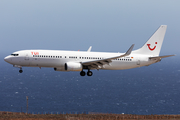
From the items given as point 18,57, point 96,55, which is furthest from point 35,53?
point 96,55

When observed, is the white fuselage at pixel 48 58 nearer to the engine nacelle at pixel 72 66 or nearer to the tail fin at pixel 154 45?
the engine nacelle at pixel 72 66

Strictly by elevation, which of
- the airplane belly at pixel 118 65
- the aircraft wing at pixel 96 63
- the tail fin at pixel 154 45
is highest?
the tail fin at pixel 154 45

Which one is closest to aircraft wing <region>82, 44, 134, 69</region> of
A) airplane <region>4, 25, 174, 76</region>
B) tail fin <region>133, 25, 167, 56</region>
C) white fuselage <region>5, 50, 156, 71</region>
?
airplane <region>4, 25, 174, 76</region>

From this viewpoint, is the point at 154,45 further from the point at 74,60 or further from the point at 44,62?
the point at 44,62

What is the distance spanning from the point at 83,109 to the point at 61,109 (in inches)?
608

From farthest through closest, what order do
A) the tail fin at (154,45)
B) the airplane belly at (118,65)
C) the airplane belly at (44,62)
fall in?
1. the tail fin at (154,45)
2. the airplane belly at (118,65)
3. the airplane belly at (44,62)

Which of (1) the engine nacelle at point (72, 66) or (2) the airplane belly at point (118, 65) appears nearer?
(1) the engine nacelle at point (72, 66)

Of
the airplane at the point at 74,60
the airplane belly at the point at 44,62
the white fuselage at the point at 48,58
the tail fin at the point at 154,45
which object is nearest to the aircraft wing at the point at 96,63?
the airplane at the point at 74,60

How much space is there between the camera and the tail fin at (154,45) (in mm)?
70438

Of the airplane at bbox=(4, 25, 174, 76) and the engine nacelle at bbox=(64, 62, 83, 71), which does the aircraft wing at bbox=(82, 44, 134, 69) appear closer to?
the airplane at bbox=(4, 25, 174, 76)

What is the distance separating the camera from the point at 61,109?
636 ft

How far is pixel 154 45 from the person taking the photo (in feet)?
233

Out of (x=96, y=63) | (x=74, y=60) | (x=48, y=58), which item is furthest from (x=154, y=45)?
(x=48, y=58)

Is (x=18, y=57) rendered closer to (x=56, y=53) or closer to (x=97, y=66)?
(x=56, y=53)
